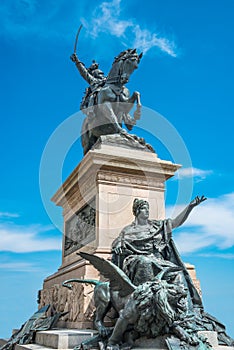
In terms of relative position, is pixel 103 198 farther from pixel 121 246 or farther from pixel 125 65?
pixel 125 65

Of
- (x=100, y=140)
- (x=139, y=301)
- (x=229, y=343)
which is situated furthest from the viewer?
(x=100, y=140)

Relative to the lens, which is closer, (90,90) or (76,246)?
(76,246)

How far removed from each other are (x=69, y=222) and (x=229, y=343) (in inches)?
217

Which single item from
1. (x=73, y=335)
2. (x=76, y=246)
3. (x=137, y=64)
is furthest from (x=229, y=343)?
(x=137, y=64)

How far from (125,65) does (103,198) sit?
4.11 meters

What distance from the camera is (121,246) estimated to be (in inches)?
288

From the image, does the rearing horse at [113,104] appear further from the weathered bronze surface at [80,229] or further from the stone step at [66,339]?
the stone step at [66,339]

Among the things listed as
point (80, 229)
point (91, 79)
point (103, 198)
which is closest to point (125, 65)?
point (91, 79)

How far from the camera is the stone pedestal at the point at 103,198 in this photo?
339 inches

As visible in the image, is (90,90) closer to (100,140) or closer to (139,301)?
(100,140)

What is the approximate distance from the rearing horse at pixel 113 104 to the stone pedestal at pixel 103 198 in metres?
1.21

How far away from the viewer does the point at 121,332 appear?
594cm

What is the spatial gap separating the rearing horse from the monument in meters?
0.03

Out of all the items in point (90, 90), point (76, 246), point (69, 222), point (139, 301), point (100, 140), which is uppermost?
point (90, 90)
